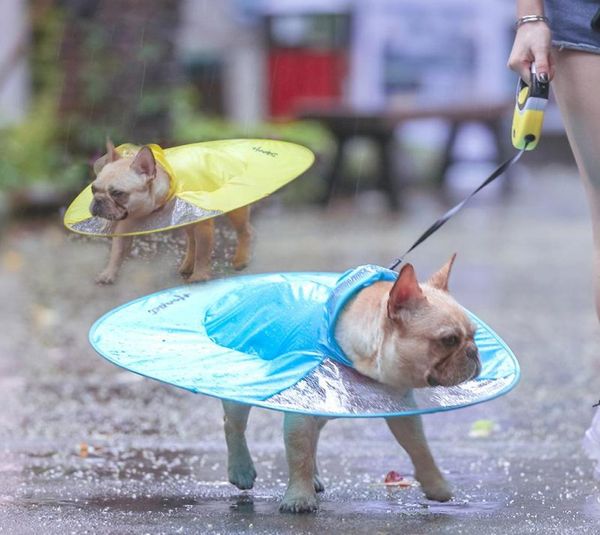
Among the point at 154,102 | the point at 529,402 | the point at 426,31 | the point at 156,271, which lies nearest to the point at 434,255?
the point at 154,102

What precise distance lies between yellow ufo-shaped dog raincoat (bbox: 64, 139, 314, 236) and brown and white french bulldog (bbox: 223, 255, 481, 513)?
412 millimetres

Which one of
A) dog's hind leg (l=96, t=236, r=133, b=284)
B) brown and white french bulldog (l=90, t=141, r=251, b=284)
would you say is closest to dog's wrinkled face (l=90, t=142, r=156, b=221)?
brown and white french bulldog (l=90, t=141, r=251, b=284)

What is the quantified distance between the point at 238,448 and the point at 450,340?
2.98 feet

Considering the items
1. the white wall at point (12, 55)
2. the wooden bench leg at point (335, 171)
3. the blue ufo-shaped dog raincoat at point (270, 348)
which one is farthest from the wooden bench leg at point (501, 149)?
the blue ufo-shaped dog raincoat at point (270, 348)

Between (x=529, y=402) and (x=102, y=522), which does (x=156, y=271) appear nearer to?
(x=102, y=522)

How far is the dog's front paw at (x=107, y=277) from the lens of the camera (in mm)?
3576

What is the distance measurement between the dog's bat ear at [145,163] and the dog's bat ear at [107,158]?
93 mm

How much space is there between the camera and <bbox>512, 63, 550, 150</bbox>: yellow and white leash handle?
3.49 m

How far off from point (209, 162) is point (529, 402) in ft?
8.05

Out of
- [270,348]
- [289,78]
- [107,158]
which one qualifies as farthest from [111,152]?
[289,78]

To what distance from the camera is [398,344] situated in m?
3.19

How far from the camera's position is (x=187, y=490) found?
3908mm

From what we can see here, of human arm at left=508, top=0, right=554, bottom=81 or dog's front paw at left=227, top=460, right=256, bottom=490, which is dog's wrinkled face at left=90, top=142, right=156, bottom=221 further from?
human arm at left=508, top=0, right=554, bottom=81

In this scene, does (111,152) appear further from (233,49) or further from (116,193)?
(233,49)
